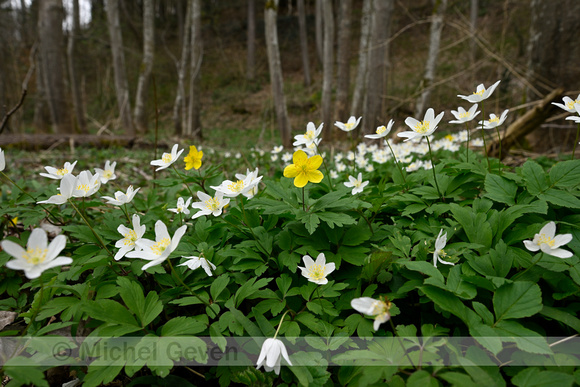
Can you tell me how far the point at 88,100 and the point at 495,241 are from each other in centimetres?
2861

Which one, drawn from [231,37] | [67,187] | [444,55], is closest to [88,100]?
[231,37]

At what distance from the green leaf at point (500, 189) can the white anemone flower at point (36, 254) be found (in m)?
1.53

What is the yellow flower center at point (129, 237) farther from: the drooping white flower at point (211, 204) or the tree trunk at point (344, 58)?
the tree trunk at point (344, 58)

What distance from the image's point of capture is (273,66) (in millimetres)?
7641

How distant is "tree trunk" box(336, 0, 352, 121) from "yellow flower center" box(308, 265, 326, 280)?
894cm

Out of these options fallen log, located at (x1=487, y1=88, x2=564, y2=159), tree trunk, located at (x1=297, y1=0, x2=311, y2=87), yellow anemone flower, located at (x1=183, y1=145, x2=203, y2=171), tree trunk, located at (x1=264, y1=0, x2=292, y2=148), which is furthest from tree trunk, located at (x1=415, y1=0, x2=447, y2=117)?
tree trunk, located at (x1=297, y1=0, x2=311, y2=87)

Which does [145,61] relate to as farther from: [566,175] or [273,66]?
[566,175]

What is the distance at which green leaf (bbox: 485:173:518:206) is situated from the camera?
1.29 metres

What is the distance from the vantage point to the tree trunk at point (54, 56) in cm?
739

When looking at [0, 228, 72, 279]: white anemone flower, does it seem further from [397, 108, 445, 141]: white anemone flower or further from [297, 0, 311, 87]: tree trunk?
[297, 0, 311, 87]: tree trunk

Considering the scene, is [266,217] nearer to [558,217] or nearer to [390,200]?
[390,200]

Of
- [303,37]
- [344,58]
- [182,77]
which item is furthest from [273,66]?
[303,37]

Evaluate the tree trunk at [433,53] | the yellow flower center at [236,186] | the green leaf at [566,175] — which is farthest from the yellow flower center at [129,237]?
the tree trunk at [433,53]

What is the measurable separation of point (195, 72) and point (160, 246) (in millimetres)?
11081
